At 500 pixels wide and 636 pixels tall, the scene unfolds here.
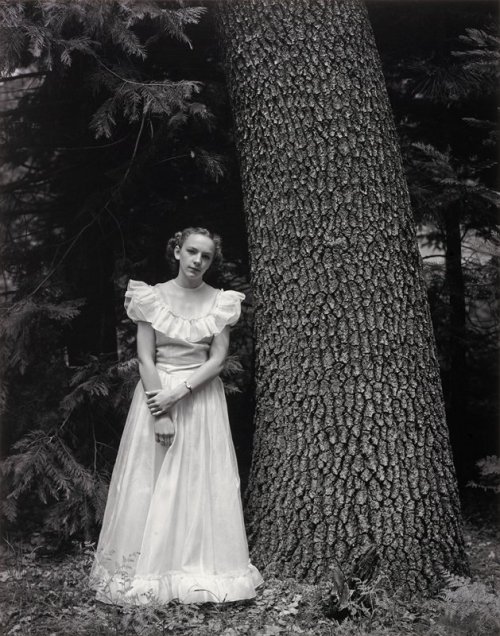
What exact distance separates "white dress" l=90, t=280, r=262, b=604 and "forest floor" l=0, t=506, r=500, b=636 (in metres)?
0.11

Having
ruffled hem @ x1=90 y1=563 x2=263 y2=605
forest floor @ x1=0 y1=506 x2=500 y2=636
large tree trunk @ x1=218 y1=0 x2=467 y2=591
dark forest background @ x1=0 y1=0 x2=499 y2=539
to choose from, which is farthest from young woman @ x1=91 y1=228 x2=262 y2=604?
dark forest background @ x1=0 y1=0 x2=499 y2=539

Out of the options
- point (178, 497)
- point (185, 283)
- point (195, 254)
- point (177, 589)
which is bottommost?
point (177, 589)

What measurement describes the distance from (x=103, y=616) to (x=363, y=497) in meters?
1.77

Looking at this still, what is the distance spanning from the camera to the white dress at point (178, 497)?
4043 millimetres

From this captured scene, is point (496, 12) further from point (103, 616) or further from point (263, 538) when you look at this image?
point (103, 616)

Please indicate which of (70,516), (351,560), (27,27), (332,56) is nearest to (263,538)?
(351,560)

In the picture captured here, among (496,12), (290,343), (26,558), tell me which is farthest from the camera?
(496,12)

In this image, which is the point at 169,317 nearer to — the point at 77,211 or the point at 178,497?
the point at 178,497

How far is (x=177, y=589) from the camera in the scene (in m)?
4.01

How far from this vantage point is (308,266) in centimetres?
442

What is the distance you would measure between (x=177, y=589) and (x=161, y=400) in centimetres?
117

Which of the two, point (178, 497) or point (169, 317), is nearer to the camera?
point (178, 497)

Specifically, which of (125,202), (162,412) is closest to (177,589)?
(162,412)

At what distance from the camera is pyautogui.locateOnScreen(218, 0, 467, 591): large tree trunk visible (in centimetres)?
428
